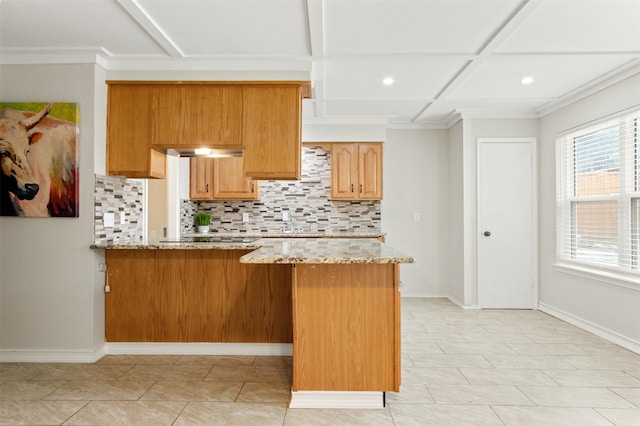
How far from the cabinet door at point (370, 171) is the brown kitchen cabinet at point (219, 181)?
1442 mm

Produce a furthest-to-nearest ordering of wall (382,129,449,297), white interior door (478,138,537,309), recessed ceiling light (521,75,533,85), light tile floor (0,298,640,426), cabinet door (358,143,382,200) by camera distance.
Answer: wall (382,129,449,297)
cabinet door (358,143,382,200)
white interior door (478,138,537,309)
recessed ceiling light (521,75,533,85)
light tile floor (0,298,640,426)

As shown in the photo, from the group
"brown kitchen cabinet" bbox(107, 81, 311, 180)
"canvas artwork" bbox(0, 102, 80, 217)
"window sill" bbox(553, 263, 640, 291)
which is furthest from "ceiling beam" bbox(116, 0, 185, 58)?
"window sill" bbox(553, 263, 640, 291)

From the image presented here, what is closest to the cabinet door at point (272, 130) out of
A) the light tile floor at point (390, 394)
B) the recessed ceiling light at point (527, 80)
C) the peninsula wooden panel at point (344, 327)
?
the peninsula wooden panel at point (344, 327)

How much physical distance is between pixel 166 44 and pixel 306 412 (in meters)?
2.68

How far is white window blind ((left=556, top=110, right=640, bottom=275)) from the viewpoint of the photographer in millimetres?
3578

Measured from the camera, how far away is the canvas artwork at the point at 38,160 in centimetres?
313

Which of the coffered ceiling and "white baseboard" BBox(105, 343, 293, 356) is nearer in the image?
the coffered ceiling

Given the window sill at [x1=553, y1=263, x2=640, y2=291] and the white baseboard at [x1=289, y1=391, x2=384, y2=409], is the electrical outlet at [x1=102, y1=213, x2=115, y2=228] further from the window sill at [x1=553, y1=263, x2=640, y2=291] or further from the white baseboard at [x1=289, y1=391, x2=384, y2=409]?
the window sill at [x1=553, y1=263, x2=640, y2=291]

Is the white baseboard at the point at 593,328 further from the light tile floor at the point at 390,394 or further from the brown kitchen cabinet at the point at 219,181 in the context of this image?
the brown kitchen cabinet at the point at 219,181

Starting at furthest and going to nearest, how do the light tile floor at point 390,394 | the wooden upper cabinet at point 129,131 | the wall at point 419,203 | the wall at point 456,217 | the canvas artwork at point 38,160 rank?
the wall at point 419,203
the wall at point 456,217
the wooden upper cabinet at point 129,131
the canvas artwork at point 38,160
the light tile floor at point 390,394

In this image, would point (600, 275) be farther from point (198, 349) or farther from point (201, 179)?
point (201, 179)

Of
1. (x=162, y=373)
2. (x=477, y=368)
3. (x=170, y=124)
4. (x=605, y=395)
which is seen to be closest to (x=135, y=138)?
(x=170, y=124)

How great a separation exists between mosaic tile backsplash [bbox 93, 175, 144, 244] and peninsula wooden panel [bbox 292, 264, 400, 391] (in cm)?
185

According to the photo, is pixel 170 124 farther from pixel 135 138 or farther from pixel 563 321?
pixel 563 321
